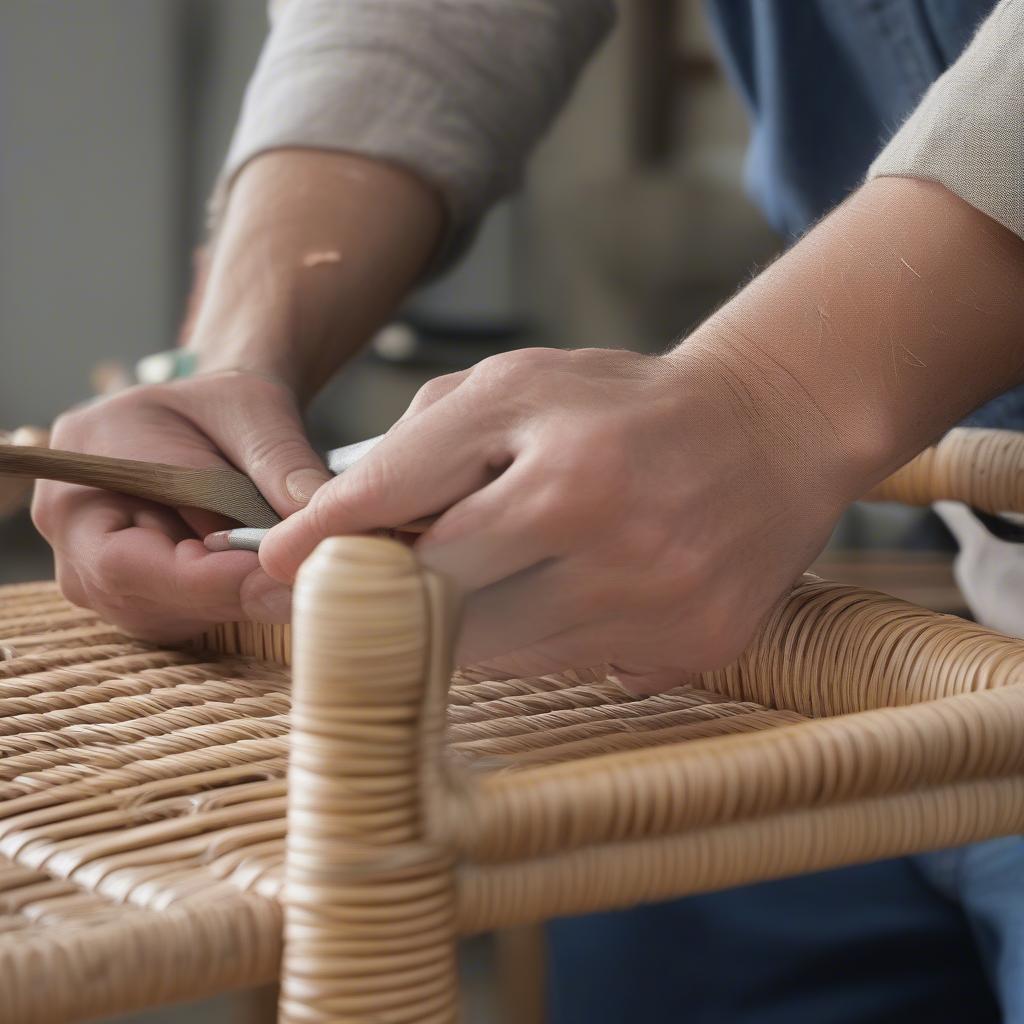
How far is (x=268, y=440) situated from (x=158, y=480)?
0.17 feet

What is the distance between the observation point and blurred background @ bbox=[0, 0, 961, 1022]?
192cm

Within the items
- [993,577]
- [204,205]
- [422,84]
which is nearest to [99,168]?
[204,205]

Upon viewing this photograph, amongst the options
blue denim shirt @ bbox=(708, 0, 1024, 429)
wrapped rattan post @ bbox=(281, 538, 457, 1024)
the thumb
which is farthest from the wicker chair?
blue denim shirt @ bbox=(708, 0, 1024, 429)

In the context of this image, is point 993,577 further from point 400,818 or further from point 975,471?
point 400,818

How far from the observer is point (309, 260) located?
67cm

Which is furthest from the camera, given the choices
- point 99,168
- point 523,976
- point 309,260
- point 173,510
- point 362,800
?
point 99,168

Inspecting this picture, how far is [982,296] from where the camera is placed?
381 mm

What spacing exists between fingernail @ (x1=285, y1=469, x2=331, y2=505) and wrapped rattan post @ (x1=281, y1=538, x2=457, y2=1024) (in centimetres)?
19

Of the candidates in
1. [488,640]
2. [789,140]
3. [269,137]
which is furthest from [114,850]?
[789,140]

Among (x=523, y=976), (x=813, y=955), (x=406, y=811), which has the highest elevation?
(x=406, y=811)

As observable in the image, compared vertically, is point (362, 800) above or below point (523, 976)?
above

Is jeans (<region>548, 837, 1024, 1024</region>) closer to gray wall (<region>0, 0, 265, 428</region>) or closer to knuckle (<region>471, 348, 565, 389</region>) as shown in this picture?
knuckle (<region>471, 348, 565, 389</region>)

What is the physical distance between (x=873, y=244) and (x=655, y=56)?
1.62m

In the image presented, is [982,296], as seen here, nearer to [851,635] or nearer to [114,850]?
[851,635]
